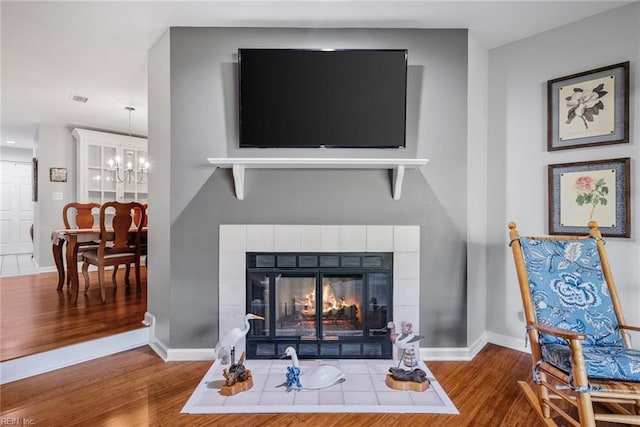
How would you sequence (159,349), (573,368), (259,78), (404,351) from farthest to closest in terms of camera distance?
(159,349), (259,78), (404,351), (573,368)

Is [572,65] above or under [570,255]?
above

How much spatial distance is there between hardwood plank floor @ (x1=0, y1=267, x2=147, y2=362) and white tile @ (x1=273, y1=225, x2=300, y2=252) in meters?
1.48

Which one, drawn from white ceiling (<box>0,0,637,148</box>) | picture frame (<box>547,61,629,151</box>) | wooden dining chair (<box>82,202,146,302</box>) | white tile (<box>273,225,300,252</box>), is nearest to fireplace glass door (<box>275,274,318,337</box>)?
white tile (<box>273,225,300,252</box>)

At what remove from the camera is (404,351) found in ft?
7.22

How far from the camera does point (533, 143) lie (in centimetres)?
266

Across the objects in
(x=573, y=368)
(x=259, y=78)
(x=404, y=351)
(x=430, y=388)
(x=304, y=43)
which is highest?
(x=304, y=43)

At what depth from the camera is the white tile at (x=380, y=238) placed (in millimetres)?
2483

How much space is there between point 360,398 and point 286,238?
46.2 inches

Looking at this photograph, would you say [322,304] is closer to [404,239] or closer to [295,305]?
[295,305]

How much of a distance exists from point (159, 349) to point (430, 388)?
2055mm

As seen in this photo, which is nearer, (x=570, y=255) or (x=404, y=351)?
(x=570, y=255)

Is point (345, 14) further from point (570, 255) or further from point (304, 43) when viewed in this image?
point (570, 255)

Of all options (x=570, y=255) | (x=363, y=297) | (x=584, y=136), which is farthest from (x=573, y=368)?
(x=584, y=136)

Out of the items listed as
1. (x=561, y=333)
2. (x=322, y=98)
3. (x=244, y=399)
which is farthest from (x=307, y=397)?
(x=322, y=98)
